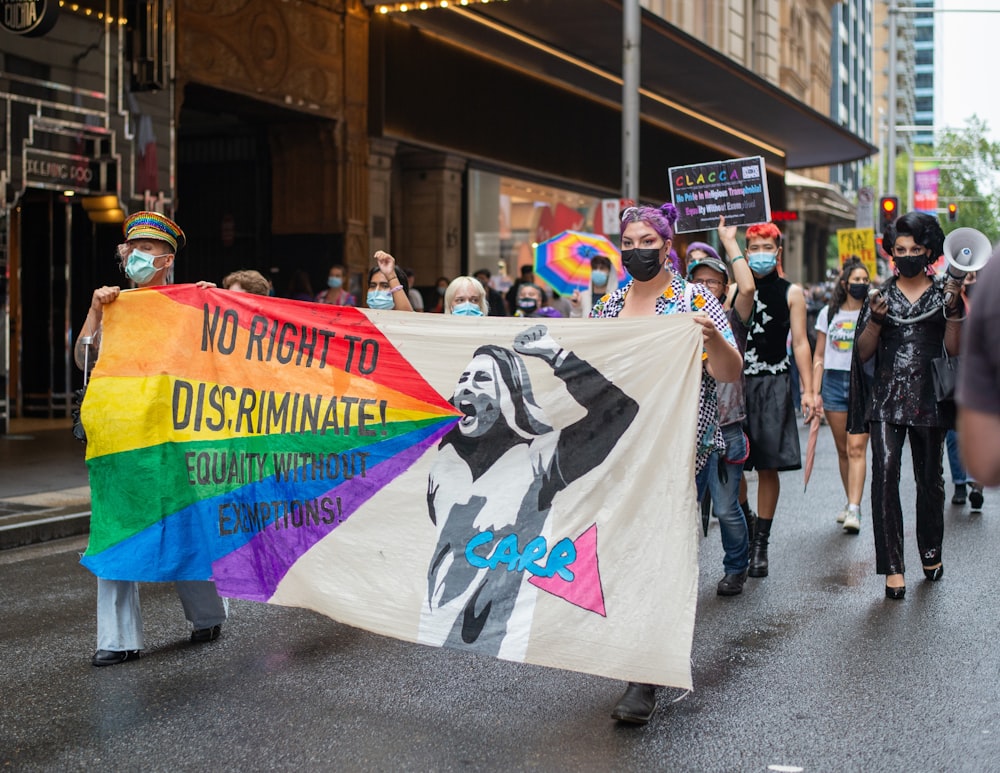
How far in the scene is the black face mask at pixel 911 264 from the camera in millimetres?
6605

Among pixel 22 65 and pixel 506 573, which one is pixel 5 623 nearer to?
pixel 506 573

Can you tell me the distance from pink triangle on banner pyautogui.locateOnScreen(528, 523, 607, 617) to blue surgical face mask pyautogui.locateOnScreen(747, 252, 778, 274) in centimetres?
301

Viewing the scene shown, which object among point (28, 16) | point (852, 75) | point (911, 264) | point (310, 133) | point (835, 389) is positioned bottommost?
point (835, 389)

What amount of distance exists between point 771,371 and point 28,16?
9301 millimetres

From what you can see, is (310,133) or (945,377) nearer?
(945,377)

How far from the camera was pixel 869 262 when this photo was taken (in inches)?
870

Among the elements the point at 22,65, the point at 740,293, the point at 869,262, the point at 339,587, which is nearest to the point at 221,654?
the point at 339,587

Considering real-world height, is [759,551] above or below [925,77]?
below

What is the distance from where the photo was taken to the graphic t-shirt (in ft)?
32.4

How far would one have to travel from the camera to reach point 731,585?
6793mm

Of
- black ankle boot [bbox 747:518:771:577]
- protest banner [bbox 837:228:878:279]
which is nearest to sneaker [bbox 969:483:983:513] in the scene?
black ankle boot [bbox 747:518:771:577]

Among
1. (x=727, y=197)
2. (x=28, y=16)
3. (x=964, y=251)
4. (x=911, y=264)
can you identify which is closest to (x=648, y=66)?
(x=28, y=16)

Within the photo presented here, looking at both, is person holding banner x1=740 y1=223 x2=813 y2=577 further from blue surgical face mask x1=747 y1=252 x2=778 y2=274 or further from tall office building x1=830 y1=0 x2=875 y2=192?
tall office building x1=830 y1=0 x2=875 y2=192

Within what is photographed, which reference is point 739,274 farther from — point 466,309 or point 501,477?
point 501,477
